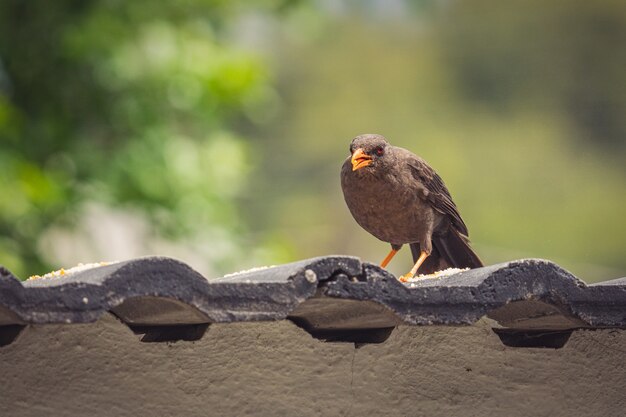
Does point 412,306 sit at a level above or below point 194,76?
below

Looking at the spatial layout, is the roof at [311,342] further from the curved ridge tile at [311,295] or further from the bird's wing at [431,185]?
the bird's wing at [431,185]

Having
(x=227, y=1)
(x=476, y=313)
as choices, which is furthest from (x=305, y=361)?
(x=227, y=1)

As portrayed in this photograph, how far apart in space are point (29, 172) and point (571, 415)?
5.48 meters

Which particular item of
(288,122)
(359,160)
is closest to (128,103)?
(359,160)

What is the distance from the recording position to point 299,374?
3.27 meters

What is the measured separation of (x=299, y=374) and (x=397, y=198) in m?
0.98

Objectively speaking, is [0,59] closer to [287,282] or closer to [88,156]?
[88,156]

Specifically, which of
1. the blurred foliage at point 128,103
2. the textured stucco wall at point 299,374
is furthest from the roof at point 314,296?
the blurred foliage at point 128,103

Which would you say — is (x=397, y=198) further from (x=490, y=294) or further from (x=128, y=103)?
(x=128, y=103)

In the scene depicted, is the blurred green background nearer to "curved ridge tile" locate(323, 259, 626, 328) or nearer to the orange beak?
the orange beak

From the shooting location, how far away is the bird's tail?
4398 mm

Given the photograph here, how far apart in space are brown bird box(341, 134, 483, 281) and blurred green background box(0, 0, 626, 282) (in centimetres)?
433

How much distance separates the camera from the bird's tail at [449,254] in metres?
4.40

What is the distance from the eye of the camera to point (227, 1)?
35.8 ft
